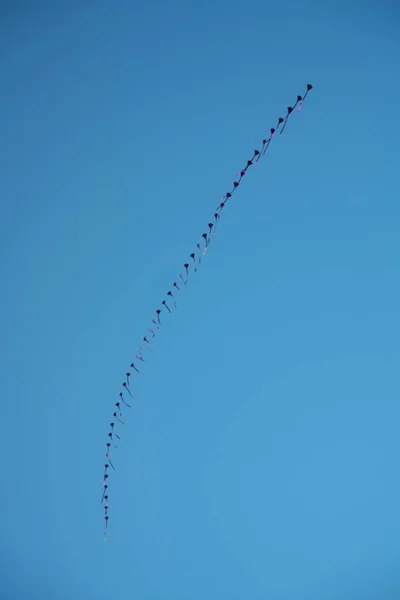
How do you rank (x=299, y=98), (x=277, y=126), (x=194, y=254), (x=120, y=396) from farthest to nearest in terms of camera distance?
(x=120, y=396) → (x=194, y=254) → (x=277, y=126) → (x=299, y=98)

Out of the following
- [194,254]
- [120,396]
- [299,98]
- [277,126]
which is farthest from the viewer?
[120,396]

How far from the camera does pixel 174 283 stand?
6586 mm

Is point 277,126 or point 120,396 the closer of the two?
point 277,126

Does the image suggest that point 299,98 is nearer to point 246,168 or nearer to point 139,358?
point 246,168

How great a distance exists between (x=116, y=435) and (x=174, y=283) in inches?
93.8

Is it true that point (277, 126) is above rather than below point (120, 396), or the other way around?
above

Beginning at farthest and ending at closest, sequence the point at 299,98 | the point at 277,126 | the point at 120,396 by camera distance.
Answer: the point at 120,396, the point at 277,126, the point at 299,98

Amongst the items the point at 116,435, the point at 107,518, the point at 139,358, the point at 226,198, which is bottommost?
the point at 107,518

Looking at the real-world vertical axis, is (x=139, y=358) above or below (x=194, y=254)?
below

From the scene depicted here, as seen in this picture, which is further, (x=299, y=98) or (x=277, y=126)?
(x=277, y=126)

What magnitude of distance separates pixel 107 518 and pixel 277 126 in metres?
5.89

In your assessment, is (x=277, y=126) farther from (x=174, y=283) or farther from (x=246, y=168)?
(x=174, y=283)

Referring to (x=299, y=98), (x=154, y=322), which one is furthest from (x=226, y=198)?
(x=154, y=322)

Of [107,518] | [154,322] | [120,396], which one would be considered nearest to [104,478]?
[107,518]
